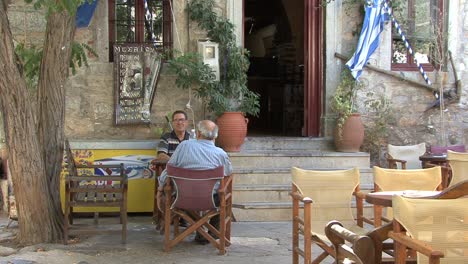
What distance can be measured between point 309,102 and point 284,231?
2846 millimetres

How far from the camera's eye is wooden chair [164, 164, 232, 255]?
5.55m

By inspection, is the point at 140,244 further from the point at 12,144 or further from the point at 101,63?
the point at 101,63

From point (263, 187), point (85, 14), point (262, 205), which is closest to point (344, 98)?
point (263, 187)

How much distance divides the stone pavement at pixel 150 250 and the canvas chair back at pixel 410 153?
7.74ft

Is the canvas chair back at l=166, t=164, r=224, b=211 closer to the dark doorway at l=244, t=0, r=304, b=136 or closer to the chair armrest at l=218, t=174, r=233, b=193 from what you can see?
the chair armrest at l=218, t=174, r=233, b=193

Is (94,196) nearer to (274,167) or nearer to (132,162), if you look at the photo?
(132,162)

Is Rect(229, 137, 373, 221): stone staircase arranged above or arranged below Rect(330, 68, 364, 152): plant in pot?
below

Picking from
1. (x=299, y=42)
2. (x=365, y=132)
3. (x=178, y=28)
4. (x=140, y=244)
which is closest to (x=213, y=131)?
(x=140, y=244)

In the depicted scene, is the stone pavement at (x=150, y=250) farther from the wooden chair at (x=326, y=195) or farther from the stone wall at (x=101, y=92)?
the stone wall at (x=101, y=92)

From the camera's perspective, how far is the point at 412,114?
348 inches

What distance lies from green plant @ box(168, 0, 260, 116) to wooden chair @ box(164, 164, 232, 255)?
96.5 inches

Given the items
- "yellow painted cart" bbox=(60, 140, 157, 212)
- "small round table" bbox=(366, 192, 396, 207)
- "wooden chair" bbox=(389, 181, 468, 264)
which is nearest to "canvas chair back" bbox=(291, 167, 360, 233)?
"small round table" bbox=(366, 192, 396, 207)

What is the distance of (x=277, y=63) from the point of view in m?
13.0

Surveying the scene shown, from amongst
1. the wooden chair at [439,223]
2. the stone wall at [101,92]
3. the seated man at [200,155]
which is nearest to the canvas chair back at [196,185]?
the seated man at [200,155]
